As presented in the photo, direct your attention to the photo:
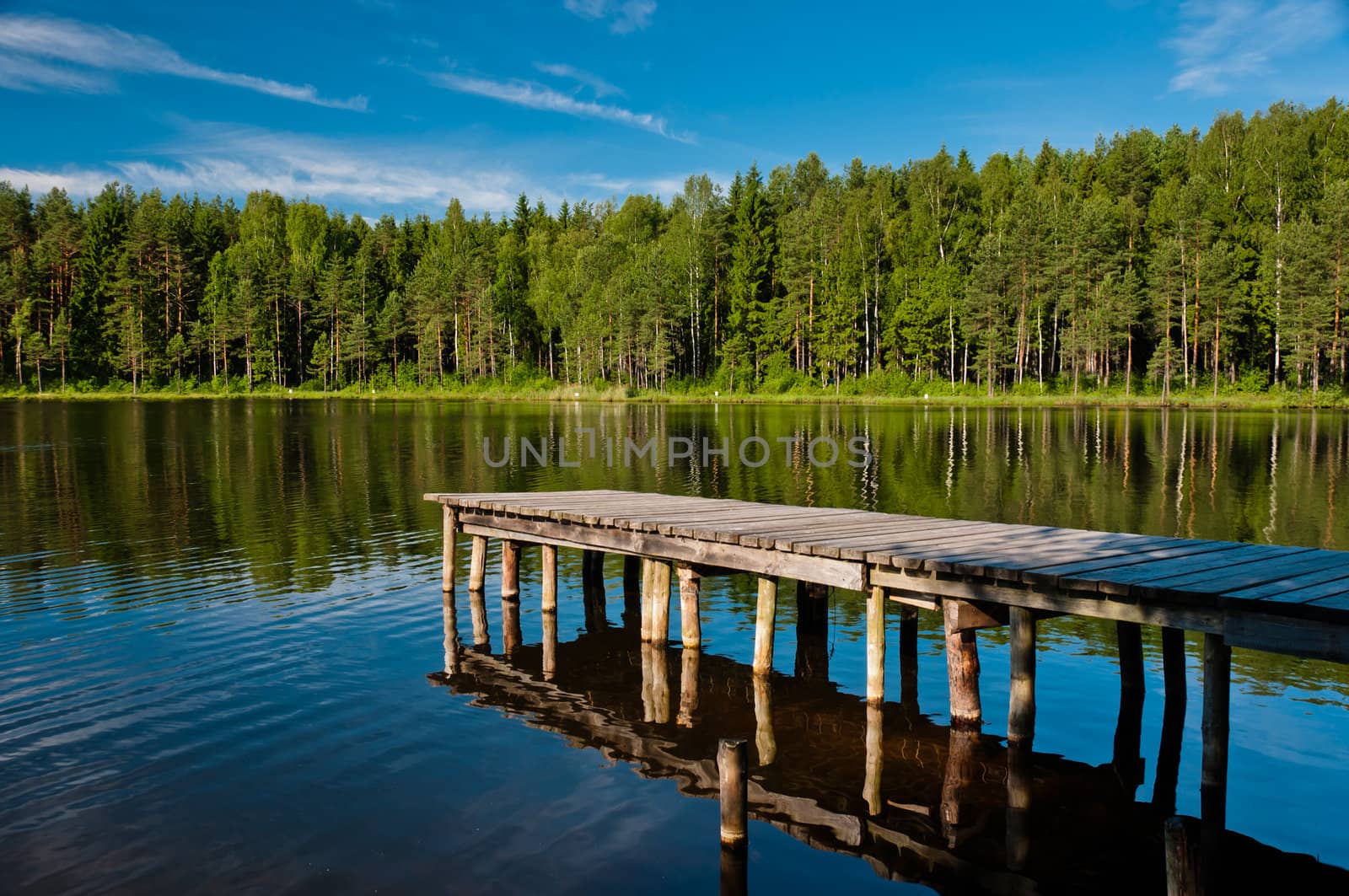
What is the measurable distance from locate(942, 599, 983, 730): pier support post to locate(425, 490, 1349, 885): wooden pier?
1 cm

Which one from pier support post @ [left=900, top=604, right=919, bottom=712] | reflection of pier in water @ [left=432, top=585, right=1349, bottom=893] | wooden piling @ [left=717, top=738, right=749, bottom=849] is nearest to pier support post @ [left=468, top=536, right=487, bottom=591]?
reflection of pier in water @ [left=432, top=585, right=1349, bottom=893]

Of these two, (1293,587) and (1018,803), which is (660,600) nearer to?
(1018,803)

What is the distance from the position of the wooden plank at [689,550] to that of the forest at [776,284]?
67.9 meters

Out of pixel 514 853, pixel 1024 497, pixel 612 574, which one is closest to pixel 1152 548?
pixel 514 853

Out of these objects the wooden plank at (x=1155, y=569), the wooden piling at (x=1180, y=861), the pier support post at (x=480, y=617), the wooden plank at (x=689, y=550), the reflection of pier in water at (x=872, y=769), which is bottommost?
the reflection of pier in water at (x=872, y=769)

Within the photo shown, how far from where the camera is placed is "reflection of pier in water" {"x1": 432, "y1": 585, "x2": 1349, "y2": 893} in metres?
8.02

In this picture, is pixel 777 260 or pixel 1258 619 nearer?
pixel 1258 619

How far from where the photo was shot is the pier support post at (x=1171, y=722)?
9.45 meters

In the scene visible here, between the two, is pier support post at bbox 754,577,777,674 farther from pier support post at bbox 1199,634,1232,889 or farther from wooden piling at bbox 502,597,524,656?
pier support post at bbox 1199,634,1232,889

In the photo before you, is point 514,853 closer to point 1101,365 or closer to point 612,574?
point 612,574

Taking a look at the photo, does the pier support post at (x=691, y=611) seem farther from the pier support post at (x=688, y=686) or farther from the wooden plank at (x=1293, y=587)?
the wooden plank at (x=1293, y=587)

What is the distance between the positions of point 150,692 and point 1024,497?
23340 mm

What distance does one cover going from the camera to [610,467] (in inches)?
1441

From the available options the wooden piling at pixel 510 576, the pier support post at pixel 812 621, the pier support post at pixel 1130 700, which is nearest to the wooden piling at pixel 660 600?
the pier support post at pixel 812 621
